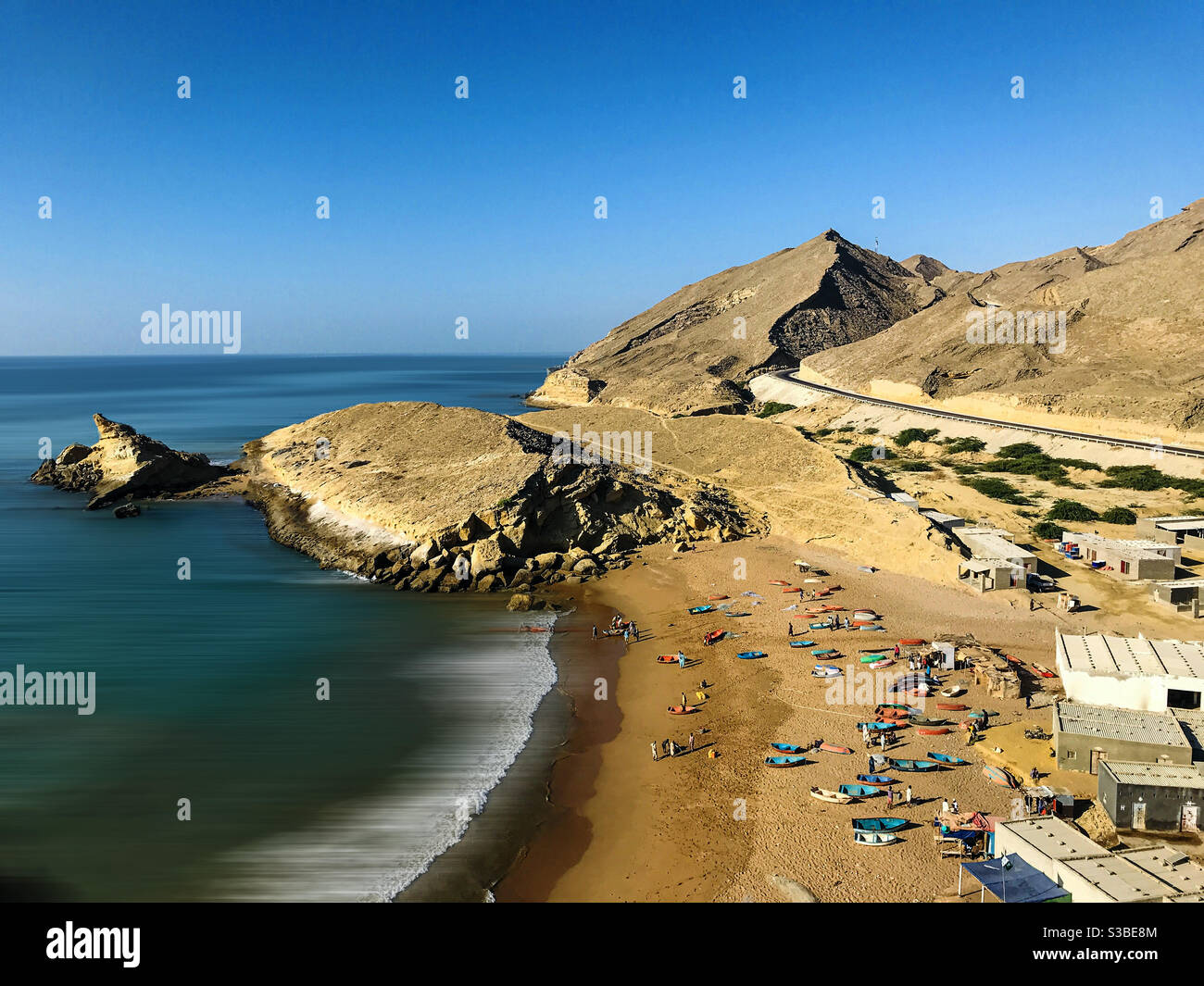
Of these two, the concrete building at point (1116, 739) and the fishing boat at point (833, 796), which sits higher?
the concrete building at point (1116, 739)

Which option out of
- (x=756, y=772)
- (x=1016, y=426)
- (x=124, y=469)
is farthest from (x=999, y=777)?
(x=124, y=469)

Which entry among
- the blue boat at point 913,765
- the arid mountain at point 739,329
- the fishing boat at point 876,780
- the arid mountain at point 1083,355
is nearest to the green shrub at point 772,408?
the arid mountain at point 739,329

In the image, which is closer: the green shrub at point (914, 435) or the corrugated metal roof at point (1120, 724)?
the corrugated metal roof at point (1120, 724)

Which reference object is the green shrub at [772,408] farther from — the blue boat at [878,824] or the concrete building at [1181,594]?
the blue boat at [878,824]

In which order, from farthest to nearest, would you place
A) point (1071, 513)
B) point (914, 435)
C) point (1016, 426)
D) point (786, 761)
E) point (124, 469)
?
point (914, 435), point (1016, 426), point (124, 469), point (1071, 513), point (786, 761)

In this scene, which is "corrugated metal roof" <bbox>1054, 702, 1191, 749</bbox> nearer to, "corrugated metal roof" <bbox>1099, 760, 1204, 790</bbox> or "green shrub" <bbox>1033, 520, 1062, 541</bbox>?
"corrugated metal roof" <bbox>1099, 760, 1204, 790</bbox>

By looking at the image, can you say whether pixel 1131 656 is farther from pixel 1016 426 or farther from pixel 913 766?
pixel 1016 426

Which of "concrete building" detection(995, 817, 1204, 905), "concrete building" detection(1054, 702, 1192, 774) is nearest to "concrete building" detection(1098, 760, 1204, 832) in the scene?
"concrete building" detection(1054, 702, 1192, 774)
